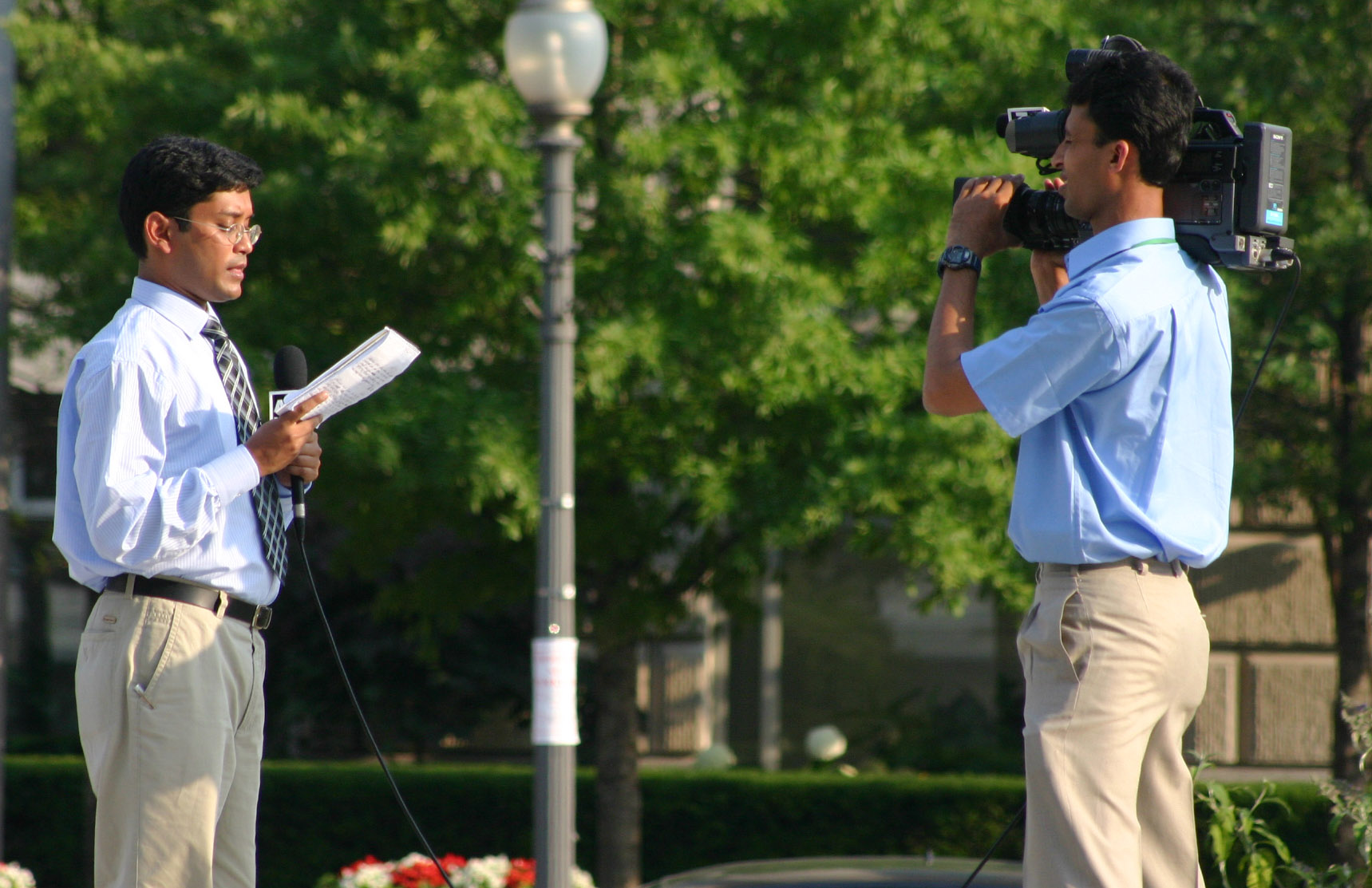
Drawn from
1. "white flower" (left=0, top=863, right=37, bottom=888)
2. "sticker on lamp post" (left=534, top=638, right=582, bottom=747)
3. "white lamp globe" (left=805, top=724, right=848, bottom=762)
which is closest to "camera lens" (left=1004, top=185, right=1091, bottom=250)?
"sticker on lamp post" (left=534, top=638, right=582, bottom=747)

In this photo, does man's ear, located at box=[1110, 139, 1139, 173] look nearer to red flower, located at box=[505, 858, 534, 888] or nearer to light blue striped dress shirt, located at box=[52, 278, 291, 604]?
light blue striped dress shirt, located at box=[52, 278, 291, 604]

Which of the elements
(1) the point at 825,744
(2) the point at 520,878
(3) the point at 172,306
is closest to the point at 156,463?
(3) the point at 172,306

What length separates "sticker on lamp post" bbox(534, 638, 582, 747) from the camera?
204 inches

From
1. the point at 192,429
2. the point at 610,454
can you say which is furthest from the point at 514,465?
the point at 192,429

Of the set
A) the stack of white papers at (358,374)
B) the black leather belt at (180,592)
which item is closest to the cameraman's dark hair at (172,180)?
the stack of white papers at (358,374)

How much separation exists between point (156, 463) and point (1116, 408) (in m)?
1.74

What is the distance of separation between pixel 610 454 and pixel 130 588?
13.4 feet

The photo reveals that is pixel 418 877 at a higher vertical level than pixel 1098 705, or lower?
lower

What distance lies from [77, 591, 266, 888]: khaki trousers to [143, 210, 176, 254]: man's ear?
0.70 meters

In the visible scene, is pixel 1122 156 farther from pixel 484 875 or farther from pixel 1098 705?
Result: pixel 484 875

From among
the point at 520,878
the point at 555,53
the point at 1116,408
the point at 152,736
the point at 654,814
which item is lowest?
the point at 654,814

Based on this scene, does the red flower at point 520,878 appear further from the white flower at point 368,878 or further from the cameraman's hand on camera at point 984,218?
the cameraman's hand on camera at point 984,218

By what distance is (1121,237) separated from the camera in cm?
273

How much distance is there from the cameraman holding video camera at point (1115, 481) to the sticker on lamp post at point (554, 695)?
8.80 ft
